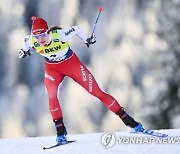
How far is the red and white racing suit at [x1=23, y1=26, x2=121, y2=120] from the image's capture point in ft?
21.1

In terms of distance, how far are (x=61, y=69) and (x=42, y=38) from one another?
470 millimetres

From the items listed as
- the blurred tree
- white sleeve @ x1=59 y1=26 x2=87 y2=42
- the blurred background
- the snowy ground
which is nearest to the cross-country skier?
white sleeve @ x1=59 y1=26 x2=87 y2=42

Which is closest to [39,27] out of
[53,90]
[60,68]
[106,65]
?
[60,68]

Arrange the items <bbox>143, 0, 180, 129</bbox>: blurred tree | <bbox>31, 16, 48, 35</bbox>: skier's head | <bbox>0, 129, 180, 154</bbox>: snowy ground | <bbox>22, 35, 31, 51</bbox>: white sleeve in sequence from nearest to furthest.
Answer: <bbox>0, 129, 180, 154</bbox>: snowy ground, <bbox>31, 16, 48, 35</bbox>: skier's head, <bbox>22, 35, 31, 51</bbox>: white sleeve, <bbox>143, 0, 180, 129</bbox>: blurred tree

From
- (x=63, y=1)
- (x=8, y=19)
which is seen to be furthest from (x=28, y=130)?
(x=63, y=1)

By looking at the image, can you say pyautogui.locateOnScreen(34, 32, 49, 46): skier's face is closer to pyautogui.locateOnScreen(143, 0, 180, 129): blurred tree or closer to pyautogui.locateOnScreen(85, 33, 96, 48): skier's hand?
pyautogui.locateOnScreen(85, 33, 96, 48): skier's hand

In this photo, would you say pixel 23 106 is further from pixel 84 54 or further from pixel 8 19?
pixel 84 54

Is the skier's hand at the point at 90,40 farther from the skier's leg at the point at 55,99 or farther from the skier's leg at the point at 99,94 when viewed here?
the skier's leg at the point at 55,99

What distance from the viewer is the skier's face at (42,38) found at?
A: 6289 millimetres

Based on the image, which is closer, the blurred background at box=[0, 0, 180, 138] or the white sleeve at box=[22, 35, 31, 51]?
the white sleeve at box=[22, 35, 31, 51]

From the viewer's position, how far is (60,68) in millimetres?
6531

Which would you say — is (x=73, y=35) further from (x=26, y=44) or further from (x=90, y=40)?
(x=26, y=44)

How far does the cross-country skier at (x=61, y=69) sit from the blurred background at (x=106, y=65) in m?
5.68

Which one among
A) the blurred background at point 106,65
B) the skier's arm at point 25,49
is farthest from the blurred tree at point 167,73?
the skier's arm at point 25,49
